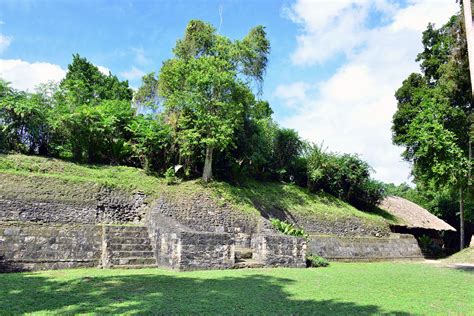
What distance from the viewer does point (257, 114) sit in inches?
787

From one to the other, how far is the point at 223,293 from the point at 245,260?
16.2ft

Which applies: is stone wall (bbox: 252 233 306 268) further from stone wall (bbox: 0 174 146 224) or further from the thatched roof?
the thatched roof

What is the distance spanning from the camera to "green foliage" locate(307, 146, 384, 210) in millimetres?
20859

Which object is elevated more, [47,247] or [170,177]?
[170,177]

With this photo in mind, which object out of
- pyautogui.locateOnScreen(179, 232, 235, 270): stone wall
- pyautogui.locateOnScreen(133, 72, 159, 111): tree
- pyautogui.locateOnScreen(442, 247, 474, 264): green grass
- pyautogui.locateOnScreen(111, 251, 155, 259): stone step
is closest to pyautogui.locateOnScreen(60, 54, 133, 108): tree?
pyautogui.locateOnScreen(133, 72, 159, 111): tree

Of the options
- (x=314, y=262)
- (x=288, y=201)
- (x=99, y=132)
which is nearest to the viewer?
(x=314, y=262)

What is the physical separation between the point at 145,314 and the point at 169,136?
12124mm

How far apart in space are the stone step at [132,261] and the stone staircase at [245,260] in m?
2.37

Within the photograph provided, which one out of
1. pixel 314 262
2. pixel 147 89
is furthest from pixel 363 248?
pixel 147 89

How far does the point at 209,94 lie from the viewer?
54.5ft

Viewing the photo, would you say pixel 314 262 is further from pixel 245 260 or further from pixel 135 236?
A: pixel 135 236

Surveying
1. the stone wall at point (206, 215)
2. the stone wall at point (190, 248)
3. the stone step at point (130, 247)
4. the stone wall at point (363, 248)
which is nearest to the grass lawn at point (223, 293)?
the stone wall at point (190, 248)

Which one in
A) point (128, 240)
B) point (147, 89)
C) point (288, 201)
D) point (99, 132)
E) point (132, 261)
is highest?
point (147, 89)

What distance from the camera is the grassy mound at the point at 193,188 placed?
525 inches
